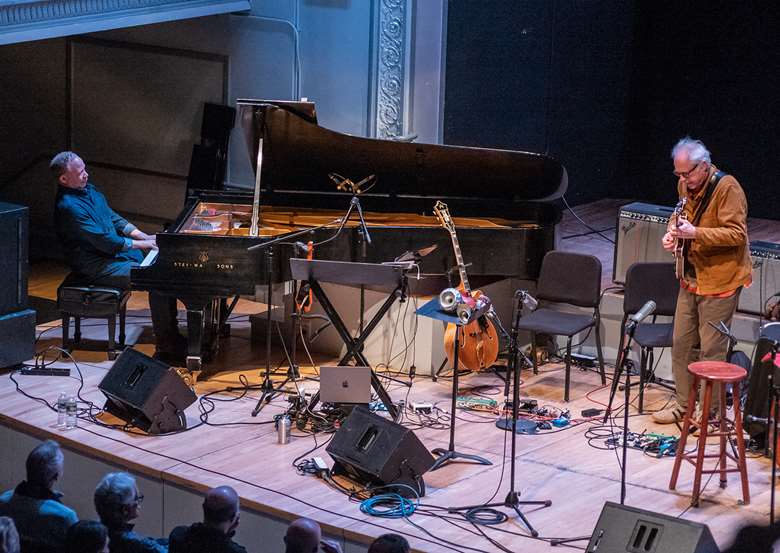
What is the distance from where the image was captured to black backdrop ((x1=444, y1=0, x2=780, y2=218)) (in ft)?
33.1

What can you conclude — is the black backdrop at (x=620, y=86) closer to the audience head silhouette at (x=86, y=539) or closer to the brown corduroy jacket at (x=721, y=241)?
the brown corduroy jacket at (x=721, y=241)

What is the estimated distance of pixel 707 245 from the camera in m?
6.62

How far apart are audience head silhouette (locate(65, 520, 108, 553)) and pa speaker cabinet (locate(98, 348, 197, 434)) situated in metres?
2.27

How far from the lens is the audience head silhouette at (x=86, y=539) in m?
4.47

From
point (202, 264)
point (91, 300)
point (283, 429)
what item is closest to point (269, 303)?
point (202, 264)

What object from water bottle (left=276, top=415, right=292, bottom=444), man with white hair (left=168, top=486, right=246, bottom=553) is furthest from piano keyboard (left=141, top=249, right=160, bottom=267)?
man with white hair (left=168, top=486, right=246, bottom=553)

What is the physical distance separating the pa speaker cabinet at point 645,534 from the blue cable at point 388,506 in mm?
1200

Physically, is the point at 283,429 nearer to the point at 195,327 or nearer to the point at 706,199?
the point at 195,327

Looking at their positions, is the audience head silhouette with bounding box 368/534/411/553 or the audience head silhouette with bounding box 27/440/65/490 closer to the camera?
the audience head silhouette with bounding box 368/534/411/553

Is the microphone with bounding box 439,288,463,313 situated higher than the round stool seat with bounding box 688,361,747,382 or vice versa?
the microphone with bounding box 439,288,463,313

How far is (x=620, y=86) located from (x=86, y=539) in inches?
310

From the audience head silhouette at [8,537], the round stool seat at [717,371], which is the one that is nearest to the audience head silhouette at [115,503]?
the audience head silhouette at [8,537]

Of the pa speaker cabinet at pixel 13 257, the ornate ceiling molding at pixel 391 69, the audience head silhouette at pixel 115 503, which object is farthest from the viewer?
the ornate ceiling molding at pixel 391 69

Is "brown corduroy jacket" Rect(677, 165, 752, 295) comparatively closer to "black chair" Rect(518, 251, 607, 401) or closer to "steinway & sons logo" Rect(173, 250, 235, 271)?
"black chair" Rect(518, 251, 607, 401)
